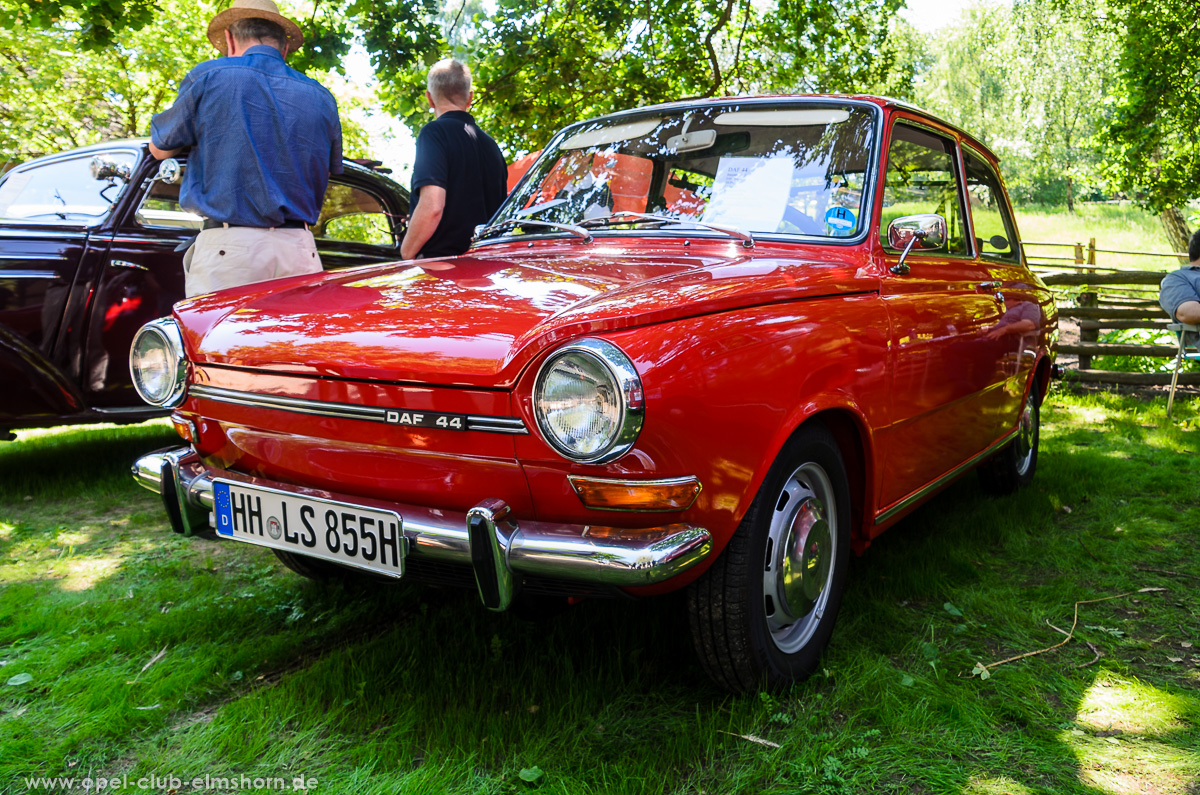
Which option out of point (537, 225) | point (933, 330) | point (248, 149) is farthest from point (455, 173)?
point (933, 330)

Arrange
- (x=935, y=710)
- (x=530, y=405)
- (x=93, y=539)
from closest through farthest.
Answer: (x=530, y=405) < (x=935, y=710) < (x=93, y=539)

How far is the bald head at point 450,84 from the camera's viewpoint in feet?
14.7

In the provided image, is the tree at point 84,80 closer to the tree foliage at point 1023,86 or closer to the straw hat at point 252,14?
the straw hat at point 252,14

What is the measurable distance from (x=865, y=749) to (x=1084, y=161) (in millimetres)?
41940

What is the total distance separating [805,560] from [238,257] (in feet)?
8.72

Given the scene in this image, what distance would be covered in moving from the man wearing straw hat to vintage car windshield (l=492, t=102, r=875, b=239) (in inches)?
39.4

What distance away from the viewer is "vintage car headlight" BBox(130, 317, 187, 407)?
8.22ft

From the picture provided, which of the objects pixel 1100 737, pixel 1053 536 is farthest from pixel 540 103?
pixel 1100 737

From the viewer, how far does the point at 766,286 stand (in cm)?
225

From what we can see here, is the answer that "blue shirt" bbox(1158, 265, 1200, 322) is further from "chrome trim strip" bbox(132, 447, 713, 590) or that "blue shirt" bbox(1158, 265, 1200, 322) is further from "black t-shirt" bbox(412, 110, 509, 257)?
"chrome trim strip" bbox(132, 447, 713, 590)

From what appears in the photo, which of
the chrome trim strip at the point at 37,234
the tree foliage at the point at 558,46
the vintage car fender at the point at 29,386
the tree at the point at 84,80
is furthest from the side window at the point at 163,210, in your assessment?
the tree at the point at 84,80

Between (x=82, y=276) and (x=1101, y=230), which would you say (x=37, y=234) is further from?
(x=1101, y=230)

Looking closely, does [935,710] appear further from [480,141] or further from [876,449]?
[480,141]

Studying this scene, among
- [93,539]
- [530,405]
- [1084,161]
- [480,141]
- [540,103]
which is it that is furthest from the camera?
[1084,161]
